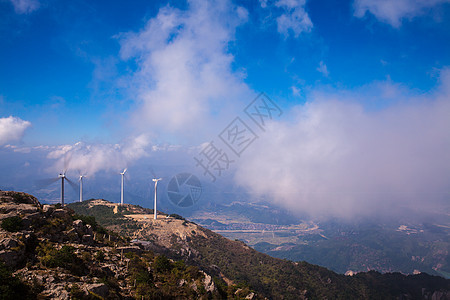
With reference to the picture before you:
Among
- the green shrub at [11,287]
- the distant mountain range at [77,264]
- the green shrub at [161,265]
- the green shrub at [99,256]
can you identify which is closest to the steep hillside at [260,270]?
the distant mountain range at [77,264]

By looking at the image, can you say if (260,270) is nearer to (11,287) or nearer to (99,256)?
(99,256)

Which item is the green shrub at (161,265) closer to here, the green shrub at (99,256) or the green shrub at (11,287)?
the green shrub at (99,256)

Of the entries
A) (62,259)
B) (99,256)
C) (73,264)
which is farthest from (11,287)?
(99,256)

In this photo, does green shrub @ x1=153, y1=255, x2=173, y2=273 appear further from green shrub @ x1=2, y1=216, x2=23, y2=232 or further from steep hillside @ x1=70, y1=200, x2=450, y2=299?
steep hillside @ x1=70, y1=200, x2=450, y2=299

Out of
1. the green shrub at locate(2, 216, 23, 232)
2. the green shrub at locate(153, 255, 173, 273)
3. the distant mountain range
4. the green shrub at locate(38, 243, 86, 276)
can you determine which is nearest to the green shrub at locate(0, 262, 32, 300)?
the distant mountain range

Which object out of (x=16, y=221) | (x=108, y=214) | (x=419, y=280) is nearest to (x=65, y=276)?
(x=16, y=221)

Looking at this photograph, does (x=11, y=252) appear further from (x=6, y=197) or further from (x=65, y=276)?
(x=6, y=197)

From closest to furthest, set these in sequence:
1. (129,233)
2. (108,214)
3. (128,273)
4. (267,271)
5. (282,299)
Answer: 1. (128,273)
2. (282,299)
3. (129,233)
4. (267,271)
5. (108,214)
